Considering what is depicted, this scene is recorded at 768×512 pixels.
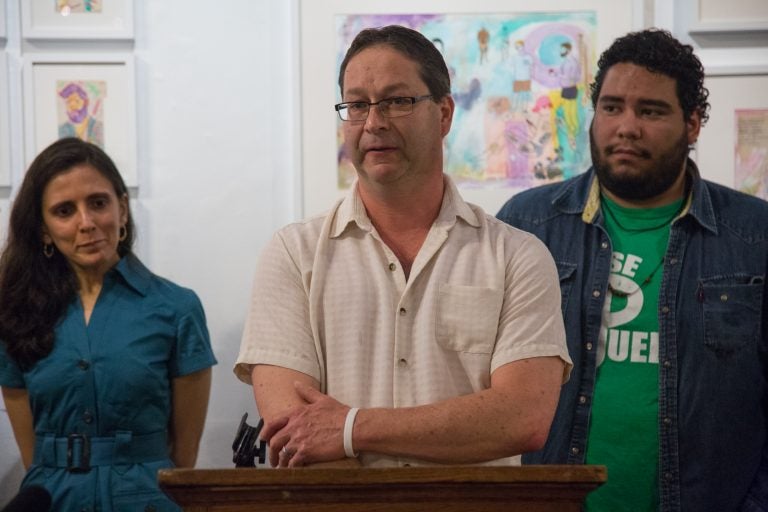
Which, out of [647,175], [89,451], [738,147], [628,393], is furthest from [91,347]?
[738,147]

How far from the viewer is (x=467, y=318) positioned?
1812 mm

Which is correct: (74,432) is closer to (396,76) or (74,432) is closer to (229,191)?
(229,191)

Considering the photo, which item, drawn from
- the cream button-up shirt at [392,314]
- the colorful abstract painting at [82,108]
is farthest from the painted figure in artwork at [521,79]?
the cream button-up shirt at [392,314]

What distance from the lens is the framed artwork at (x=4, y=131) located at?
3.35 metres

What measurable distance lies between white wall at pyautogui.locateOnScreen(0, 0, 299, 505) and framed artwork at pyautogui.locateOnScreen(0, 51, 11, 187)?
0.41 feet

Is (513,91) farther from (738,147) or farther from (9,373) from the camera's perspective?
(9,373)

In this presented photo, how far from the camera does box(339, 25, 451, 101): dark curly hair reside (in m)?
1.90

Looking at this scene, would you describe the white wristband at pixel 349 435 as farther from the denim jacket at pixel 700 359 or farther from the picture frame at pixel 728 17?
the picture frame at pixel 728 17

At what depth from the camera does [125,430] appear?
8.77 feet

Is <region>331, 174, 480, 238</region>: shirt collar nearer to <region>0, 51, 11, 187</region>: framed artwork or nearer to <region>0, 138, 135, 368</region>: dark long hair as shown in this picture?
<region>0, 138, 135, 368</region>: dark long hair

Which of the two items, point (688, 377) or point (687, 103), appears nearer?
point (688, 377)

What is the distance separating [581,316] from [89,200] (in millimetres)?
1453

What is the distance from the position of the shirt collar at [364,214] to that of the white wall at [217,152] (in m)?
1.38

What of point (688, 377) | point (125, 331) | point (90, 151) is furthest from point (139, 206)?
point (688, 377)
